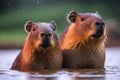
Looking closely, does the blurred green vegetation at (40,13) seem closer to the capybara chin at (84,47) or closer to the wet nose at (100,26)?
the capybara chin at (84,47)

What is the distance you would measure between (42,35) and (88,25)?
107cm

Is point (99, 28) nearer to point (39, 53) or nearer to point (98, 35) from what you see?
point (98, 35)

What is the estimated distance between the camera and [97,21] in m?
13.9

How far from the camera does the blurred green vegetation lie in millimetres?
24688

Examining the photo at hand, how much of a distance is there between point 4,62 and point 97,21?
163 inches

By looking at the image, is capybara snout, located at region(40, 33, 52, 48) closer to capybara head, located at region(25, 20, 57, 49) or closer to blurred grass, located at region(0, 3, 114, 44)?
capybara head, located at region(25, 20, 57, 49)

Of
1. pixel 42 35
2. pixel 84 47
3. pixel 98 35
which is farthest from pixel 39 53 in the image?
pixel 98 35

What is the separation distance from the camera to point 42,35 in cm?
1351

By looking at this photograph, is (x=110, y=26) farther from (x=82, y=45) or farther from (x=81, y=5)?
(x=82, y=45)

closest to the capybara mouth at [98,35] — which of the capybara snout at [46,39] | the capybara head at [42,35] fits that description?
the capybara head at [42,35]

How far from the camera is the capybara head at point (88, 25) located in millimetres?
13859

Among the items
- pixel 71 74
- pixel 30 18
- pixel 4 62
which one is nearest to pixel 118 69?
pixel 71 74

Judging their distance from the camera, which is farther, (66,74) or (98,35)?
(98,35)

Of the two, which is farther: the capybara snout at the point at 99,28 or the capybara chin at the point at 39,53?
the capybara snout at the point at 99,28
